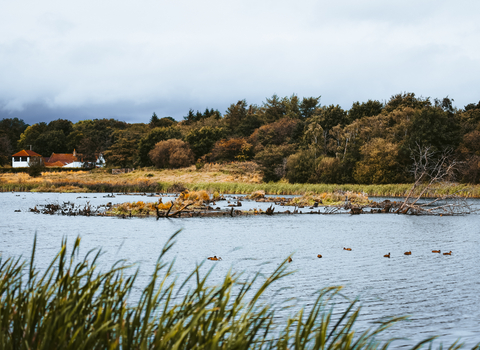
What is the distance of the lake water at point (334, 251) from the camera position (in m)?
8.66

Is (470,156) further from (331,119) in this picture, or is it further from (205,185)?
(205,185)

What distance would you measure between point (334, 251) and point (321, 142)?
47.9 metres

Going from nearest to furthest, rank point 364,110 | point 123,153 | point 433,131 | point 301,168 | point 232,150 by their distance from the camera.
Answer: point 433,131, point 301,168, point 364,110, point 232,150, point 123,153

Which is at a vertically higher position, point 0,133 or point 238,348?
point 0,133

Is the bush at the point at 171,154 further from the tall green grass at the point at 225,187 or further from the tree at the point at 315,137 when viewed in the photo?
the tree at the point at 315,137

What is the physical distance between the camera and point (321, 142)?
61.8 metres

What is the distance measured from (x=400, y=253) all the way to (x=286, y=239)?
4294 millimetres

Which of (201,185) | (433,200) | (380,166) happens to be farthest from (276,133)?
(433,200)

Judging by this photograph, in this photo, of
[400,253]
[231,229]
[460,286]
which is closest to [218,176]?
[231,229]

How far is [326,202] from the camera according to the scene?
34.2 meters

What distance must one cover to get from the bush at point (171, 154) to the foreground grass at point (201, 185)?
2.44 meters

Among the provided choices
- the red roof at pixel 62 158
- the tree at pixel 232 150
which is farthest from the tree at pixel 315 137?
the red roof at pixel 62 158

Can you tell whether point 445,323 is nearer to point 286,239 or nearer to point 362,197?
point 286,239

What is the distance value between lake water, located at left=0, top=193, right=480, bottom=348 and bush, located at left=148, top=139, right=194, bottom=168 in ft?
152
